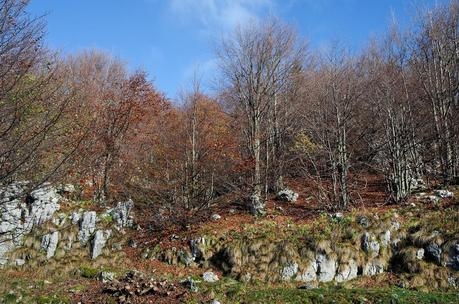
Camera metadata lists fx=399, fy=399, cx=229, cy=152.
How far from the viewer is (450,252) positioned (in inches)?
459

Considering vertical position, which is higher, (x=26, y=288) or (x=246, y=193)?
(x=246, y=193)

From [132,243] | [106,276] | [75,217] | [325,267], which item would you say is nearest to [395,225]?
[325,267]

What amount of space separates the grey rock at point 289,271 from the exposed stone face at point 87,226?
7535 millimetres

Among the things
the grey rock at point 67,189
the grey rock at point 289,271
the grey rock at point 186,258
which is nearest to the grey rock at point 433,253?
the grey rock at point 289,271

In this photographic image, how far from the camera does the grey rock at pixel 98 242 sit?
574 inches

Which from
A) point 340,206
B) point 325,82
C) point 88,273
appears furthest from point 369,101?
point 88,273

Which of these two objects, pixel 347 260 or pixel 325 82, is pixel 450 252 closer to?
pixel 347 260

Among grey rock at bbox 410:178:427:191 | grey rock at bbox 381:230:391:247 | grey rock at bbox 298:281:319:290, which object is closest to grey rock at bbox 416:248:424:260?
grey rock at bbox 381:230:391:247

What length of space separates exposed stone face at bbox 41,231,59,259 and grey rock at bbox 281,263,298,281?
8.35m

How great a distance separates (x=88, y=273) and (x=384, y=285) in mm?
8983

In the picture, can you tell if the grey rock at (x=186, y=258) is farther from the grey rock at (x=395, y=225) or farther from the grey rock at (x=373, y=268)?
the grey rock at (x=395, y=225)

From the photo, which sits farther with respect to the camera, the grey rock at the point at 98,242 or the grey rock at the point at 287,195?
the grey rock at the point at 287,195

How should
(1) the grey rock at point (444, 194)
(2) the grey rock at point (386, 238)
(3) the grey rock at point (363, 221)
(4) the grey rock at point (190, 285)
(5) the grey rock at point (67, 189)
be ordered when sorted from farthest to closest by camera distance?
(5) the grey rock at point (67, 189) → (1) the grey rock at point (444, 194) → (3) the grey rock at point (363, 221) → (2) the grey rock at point (386, 238) → (4) the grey rock at point (190, 285)

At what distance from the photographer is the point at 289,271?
1238cm
